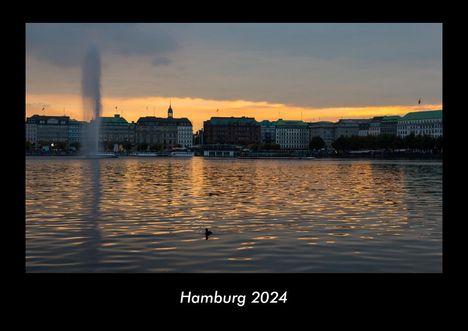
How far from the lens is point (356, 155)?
637 ft
